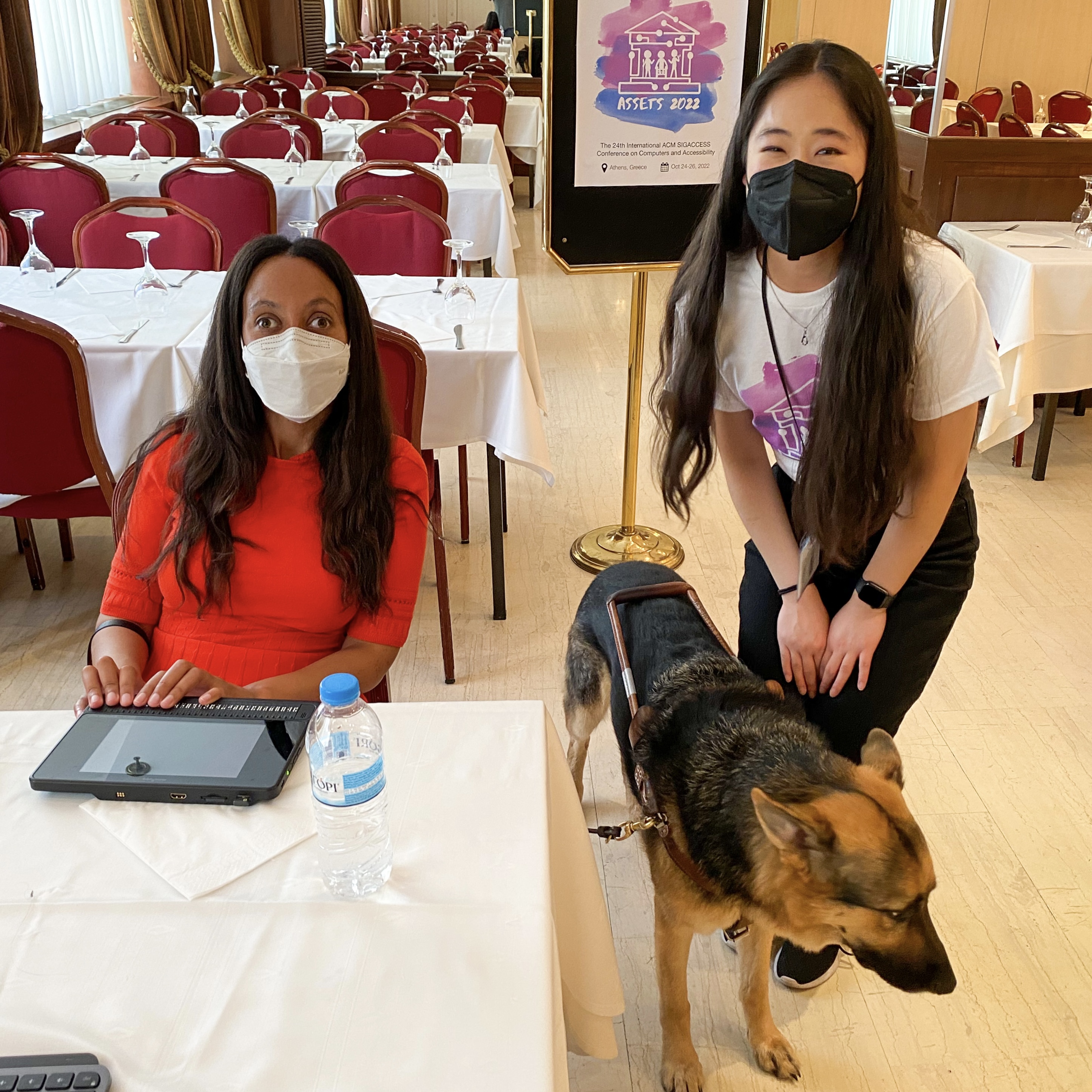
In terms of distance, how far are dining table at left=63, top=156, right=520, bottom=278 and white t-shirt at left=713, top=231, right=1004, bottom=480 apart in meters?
3.63

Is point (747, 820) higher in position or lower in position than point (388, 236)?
lower

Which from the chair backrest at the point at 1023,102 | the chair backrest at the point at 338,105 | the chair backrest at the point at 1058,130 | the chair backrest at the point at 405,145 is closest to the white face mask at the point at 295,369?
the chair backrest at the point at 405,145

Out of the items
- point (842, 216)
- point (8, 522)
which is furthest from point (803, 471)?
point (8, 522)

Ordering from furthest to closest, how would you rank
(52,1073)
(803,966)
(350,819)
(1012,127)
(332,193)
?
(1012,127)
(332,193)
(803,966)
(350,819)
(52,1073)

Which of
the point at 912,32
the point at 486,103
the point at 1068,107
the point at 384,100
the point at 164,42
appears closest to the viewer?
the point at 912,32

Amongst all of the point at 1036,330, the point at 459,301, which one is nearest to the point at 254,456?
the point at 459,301

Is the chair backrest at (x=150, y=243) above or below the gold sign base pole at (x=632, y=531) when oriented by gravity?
above

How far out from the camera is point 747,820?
1.44m

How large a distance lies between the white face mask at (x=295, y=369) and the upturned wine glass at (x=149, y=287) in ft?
5.90

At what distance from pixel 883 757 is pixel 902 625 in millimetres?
325

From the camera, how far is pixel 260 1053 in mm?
930

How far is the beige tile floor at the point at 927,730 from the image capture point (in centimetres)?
181

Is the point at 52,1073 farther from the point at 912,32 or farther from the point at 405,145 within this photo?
the point at 912,32

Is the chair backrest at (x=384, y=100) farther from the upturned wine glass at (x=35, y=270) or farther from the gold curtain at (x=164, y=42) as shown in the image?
the upturned wine glass at (x=35, y=270)
